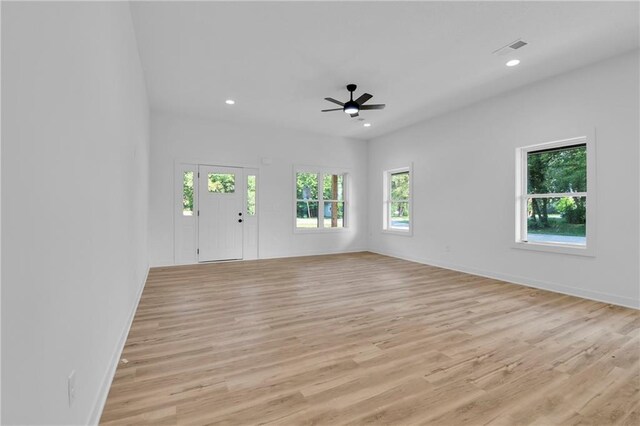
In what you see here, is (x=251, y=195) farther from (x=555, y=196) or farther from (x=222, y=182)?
(x=555, y=196)

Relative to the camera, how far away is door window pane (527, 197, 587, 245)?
4.07 metres

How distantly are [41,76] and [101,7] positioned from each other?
1104mm

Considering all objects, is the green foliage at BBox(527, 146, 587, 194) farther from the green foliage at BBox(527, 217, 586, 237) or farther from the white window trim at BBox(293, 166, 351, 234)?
the white window trim at BBox(293, 166, 351, 234)

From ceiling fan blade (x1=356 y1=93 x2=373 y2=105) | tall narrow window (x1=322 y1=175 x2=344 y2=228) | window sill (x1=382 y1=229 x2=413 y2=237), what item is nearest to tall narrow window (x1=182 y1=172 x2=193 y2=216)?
tall narrow window (x1=322 y1=175 x2=344 y2=228)

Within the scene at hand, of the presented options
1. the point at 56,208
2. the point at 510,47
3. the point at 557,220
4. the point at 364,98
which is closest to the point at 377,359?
the point at 56,208

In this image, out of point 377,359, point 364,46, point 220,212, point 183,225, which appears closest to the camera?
point 377,359

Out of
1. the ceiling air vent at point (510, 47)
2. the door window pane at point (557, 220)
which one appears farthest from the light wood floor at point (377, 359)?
the ceiling air vent at point (510, 47)

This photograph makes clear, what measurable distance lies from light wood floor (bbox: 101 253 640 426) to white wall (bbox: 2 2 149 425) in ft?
1.79

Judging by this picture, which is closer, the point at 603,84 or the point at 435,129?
the point at 603,84

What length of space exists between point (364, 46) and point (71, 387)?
3.70m

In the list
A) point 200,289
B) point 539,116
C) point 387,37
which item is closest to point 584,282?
point 539,116

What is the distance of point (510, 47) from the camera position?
341 cm

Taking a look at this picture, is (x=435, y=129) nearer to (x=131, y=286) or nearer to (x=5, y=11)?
(x=131, y=286)

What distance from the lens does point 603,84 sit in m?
3.74
